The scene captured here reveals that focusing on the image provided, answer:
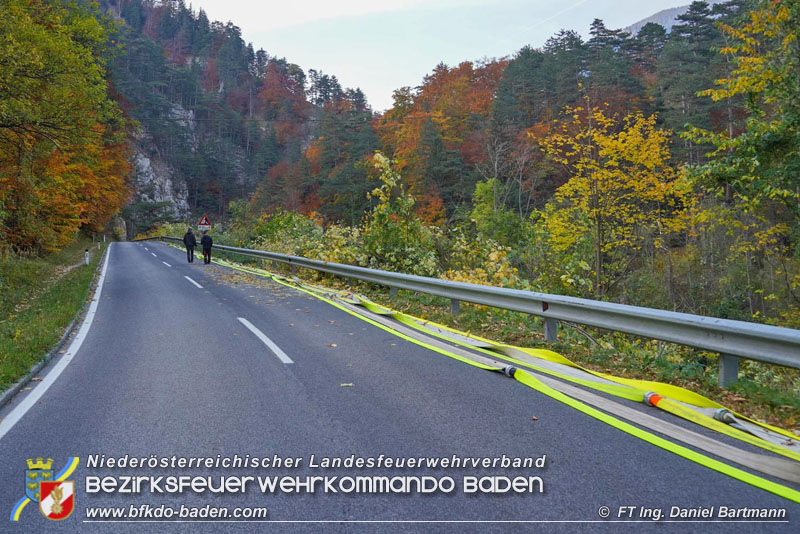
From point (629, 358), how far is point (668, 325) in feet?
3.55

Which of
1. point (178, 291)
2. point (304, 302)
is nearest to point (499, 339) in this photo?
point (304, 302)

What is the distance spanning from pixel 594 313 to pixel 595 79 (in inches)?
1417

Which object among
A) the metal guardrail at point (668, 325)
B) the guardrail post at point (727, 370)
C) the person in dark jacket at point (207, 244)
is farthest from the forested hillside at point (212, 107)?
the guardrail post at point (727, 370)

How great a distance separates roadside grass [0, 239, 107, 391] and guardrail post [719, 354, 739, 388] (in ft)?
24.3

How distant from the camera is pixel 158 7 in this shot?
5659 inches

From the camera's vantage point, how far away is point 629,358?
6082 millimetres

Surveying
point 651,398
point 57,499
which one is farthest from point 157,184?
point 651,398

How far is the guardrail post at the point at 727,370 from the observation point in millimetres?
4699

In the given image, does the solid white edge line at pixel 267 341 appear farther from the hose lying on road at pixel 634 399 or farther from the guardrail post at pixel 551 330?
the guardrail post at pixel 551 330

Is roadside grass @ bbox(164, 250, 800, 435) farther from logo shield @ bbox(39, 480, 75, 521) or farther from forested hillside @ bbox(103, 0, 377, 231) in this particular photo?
forested hillside @ bbox(103, 0, 377, 231)

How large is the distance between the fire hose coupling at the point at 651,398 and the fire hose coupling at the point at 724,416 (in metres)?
0.46

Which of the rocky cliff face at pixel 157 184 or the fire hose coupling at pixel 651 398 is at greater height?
the rocky cliff face at pixel 157 184

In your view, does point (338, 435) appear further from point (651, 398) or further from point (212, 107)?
point (212, 107)

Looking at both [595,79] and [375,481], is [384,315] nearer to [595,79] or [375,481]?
[375,481]
